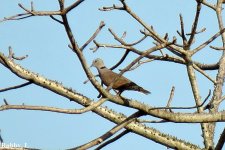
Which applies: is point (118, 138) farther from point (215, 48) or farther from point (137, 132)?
point (215, 48)

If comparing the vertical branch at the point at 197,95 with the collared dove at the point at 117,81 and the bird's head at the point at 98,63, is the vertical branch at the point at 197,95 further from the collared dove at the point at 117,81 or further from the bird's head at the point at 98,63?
Result: the bird's head at the point at 98,63

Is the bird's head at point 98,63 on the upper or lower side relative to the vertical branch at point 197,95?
upper

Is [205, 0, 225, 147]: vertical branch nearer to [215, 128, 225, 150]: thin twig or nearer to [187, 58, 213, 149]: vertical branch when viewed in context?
[187, 58, 213, 149]: vertical branch

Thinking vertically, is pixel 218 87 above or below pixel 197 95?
above

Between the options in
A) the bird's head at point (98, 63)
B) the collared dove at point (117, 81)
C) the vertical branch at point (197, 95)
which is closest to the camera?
the collared dove at point (117, 81)

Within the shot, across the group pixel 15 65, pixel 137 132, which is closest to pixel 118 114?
pixel 137 132

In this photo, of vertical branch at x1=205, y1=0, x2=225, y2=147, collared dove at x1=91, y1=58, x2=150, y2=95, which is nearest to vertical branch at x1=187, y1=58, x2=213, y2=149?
vertical branch at x1=205, y1=0, x2=225, y2=147

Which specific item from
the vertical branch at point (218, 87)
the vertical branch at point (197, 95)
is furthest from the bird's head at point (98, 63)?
the vertical branch at point (218, 87)

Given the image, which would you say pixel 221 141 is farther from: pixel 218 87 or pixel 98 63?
pixel 98 63

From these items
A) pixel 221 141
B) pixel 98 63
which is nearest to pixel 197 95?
pixel 98 63

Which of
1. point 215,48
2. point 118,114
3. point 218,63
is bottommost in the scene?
point 118,114

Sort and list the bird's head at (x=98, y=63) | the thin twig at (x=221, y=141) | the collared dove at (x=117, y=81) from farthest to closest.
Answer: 1. the bird's head at (x=98, y=63)
2. the collared dove at (x=117, y=81)
3. the thin twig at (x=221, y=141)

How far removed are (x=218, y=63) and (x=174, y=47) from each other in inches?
50.7

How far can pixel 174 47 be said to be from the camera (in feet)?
20.3
